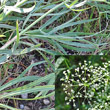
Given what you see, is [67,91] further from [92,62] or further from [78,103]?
[92,62]

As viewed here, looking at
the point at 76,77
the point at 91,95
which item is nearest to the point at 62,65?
the point at 76,77

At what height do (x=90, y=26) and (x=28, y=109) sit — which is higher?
(x=90, y=26)

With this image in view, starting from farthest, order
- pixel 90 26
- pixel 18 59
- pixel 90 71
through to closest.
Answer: pixel 90 26 → pixel 18 59 → pixel 90 71

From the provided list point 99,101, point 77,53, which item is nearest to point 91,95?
point 99,101

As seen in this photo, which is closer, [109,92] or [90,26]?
[109,92]

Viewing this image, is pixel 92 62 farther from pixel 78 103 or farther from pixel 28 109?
pixel 28 109

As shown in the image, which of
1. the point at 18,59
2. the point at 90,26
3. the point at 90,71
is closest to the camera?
the point at 90,71

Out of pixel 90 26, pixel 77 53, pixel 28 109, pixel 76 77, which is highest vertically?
pixel 90 26
